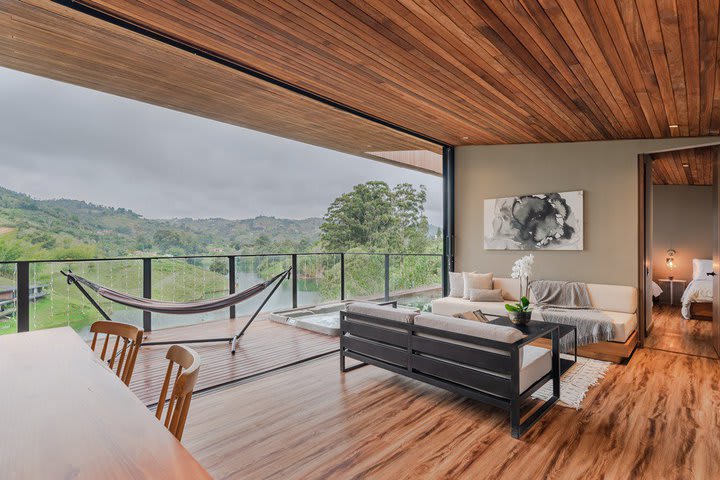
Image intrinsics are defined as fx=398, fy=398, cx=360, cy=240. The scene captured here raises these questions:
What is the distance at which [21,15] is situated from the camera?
2.44m

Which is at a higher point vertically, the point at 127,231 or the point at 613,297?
the point at 127,231

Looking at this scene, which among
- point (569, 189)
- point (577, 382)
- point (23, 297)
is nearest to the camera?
point (577, 382)

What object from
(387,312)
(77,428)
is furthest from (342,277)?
Result: (77,428)

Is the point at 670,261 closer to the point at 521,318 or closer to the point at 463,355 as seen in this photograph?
the point at 521,318

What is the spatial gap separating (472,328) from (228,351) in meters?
2.60

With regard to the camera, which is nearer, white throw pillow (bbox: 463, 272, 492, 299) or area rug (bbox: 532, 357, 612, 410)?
area rug (bbox: 532, 357, 612, 410)

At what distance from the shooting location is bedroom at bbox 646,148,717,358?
5961mm

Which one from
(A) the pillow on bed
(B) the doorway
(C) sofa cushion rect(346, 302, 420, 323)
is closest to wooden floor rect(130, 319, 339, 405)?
(C) sofa cushion rect(346, 302, 420, 323)

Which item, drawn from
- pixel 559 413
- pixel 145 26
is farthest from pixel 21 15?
pixel 559 413

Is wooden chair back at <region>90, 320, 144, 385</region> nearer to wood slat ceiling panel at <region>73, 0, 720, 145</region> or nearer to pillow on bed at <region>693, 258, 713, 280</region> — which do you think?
wood slat ceiling panel at <region>73, 0, 720, 145</region>

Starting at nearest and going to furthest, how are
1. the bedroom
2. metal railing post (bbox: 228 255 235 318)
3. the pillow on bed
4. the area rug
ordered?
the area rug
metal railing post (bbox: 228 255 235 318)
the bedroom
the pillow on bed

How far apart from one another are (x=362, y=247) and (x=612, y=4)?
35.8 ft

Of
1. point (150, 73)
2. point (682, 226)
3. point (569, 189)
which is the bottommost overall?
point (682, 226)

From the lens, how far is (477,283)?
5246mm
